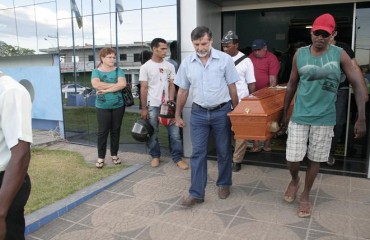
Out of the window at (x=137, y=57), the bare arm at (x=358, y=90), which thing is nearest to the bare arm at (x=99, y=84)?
the window at (x=137, y=57)

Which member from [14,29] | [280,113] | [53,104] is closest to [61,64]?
[53,104]

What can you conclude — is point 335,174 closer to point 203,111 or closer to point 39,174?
point 203,111

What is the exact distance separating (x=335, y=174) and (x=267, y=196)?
125 centimetres

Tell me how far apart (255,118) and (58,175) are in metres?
3.00

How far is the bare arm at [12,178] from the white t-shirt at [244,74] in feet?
10.8

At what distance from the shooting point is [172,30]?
5285mm

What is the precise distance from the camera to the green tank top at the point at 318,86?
10.1 ft

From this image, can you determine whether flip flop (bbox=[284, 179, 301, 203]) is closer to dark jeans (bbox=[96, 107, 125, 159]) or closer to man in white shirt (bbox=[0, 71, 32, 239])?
dark jeans (bbox=[96, 107, 125, 159])

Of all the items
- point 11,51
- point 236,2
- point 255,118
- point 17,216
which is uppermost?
point 236,2

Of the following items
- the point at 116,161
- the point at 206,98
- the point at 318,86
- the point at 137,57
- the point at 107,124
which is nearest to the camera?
the point at 318,86

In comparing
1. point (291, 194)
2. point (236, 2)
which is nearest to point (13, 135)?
point (291, 194)

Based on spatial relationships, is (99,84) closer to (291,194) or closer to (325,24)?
(291,194)

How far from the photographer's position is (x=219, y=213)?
3.54 m

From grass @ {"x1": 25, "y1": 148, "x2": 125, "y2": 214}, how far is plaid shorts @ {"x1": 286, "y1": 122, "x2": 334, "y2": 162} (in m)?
2.58
